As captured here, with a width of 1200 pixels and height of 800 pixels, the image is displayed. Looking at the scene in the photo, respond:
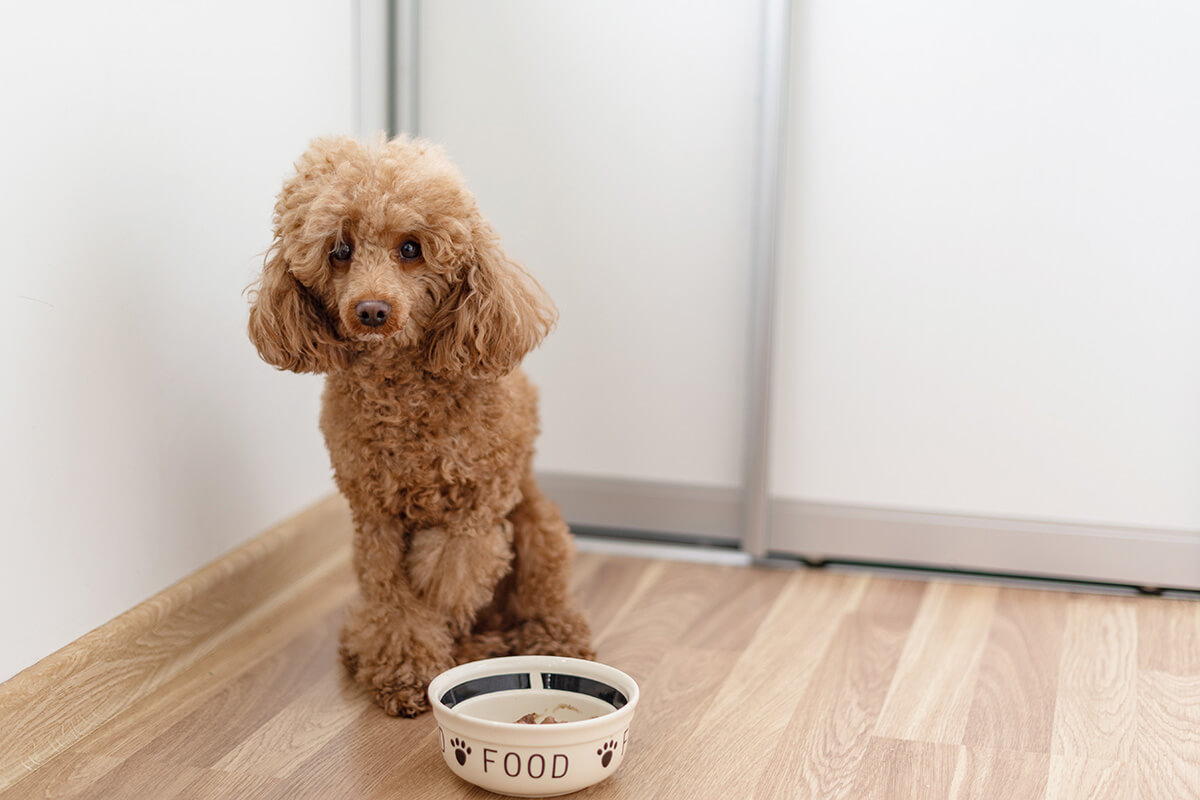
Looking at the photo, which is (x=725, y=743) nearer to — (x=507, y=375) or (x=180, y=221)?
(x=507, y=375)

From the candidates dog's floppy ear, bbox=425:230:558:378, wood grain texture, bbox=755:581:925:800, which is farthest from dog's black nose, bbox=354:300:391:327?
wood grain texture, bbox=755:581:925:800

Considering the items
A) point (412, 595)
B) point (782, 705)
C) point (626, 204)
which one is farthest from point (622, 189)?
point (782, 705)

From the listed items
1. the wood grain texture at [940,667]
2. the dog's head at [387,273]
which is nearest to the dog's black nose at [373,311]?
the dog's head at [387,273]

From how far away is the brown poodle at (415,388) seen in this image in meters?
1.46

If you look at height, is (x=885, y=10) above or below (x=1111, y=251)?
above

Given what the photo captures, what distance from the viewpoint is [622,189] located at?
217 cm

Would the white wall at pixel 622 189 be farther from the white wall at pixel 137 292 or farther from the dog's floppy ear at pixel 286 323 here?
the dog's floppy ear at pixel 286 323

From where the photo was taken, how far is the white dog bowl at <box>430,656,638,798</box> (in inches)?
51.4

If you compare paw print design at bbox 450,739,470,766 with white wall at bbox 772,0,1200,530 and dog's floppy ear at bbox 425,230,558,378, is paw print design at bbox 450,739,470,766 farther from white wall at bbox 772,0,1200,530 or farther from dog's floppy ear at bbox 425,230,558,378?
white wall at bbox 772,0,1200,530

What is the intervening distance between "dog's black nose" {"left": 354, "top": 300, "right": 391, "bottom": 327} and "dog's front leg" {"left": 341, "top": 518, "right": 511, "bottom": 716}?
0.34 metres

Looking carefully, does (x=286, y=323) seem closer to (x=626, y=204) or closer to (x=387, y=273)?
(x=387, y=273)

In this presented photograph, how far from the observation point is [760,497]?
7.18 feet

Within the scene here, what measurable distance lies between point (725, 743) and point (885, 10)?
1.26 metres

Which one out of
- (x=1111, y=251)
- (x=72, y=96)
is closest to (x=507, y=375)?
(x=72, y=96)
